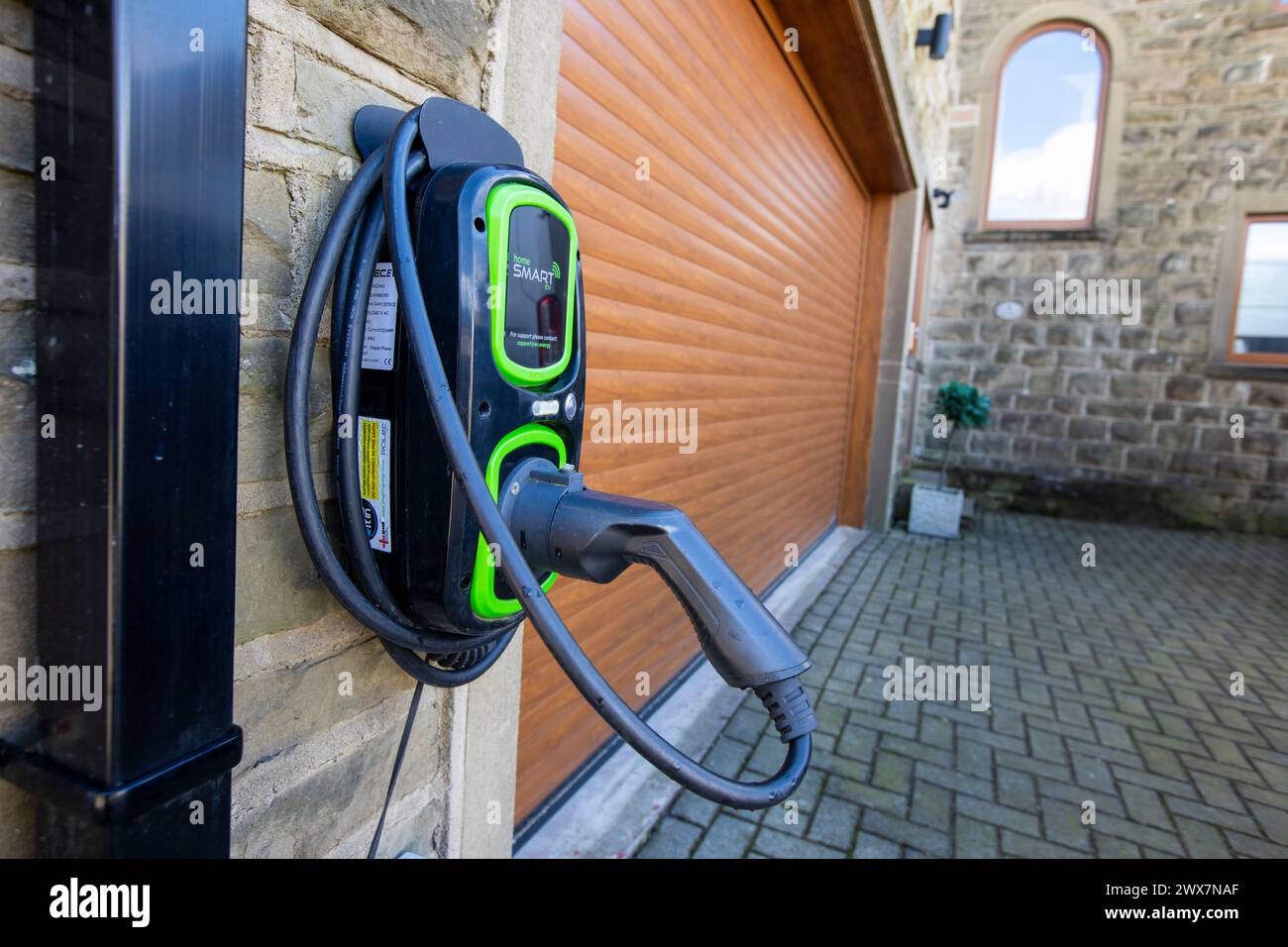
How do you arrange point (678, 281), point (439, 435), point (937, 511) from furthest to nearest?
point (937, 511)
point (678, 281)
point (439, 435)

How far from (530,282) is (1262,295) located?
10271 millimetres

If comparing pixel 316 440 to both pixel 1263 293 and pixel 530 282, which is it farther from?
pixel 1263 293

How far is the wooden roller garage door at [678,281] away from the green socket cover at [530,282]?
95 cm

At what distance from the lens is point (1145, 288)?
8.68 m

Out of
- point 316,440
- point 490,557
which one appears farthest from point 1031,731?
point 316,440

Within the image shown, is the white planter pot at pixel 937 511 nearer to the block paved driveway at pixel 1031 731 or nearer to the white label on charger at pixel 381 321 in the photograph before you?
→ the block paved driveway at pixel 1031 731

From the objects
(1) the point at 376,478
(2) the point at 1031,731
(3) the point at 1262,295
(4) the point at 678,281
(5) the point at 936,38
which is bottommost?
(2) the point at 1031,731

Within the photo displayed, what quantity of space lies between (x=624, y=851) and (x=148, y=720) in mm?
1807

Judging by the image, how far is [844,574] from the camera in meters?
5.84

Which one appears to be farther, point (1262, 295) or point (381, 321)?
point (1262, 295)

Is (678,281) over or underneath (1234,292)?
underneath

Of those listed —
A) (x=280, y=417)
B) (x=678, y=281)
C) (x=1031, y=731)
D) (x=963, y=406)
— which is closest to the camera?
(x=280, y=417)

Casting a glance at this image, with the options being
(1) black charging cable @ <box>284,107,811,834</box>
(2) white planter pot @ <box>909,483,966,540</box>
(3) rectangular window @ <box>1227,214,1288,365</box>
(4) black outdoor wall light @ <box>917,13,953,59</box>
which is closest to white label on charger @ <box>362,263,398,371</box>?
(1) black charging cable @ <box>284,107,811,834</box>
